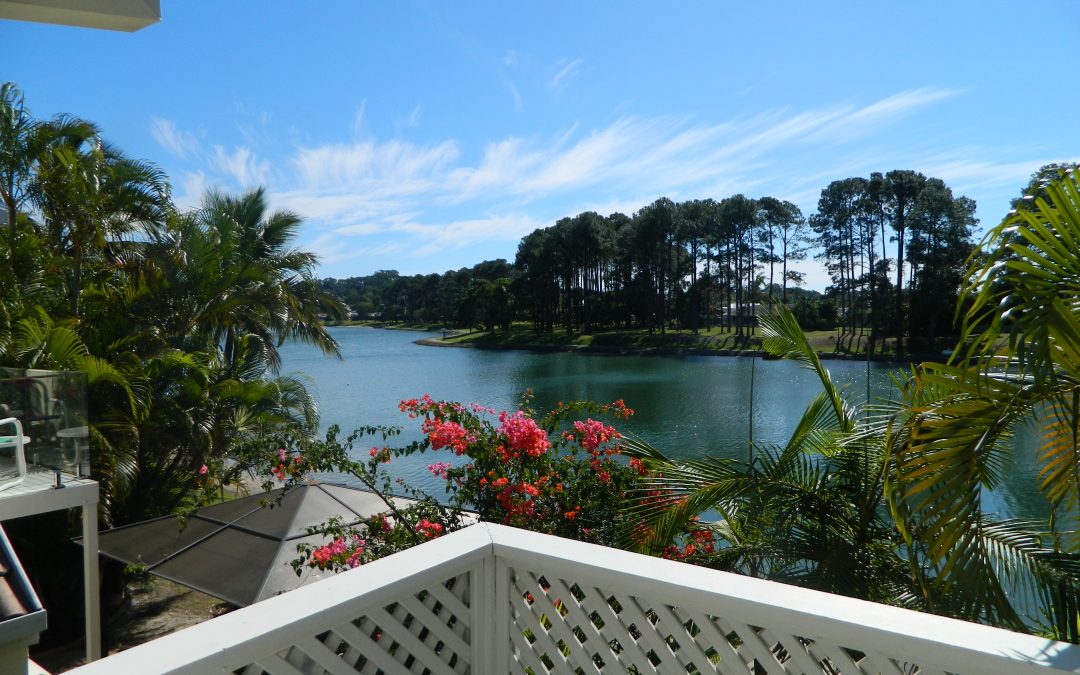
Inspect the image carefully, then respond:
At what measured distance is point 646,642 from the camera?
4.56 feet

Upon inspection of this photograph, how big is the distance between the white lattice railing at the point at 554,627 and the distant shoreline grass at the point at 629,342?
23.2 metres

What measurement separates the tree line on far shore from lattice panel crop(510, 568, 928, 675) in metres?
20.9

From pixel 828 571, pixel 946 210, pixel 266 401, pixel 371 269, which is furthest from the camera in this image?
pixel 371 269

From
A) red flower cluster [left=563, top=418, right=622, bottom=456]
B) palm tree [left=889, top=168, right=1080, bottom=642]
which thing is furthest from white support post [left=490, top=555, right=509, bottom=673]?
red flower cluster [left=563, top=418, right=622, bottom=456]

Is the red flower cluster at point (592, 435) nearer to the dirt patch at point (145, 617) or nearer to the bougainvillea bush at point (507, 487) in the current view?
the bougainvillea bush at point (507, 487)

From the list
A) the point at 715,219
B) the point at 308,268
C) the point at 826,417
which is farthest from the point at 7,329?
the point at 715,219

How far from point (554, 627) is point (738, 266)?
4349 centimetres

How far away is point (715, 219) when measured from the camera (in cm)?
4256

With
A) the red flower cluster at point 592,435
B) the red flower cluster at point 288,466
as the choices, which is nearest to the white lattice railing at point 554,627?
the red flower cluster at point 592,435

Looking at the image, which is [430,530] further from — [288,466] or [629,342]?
[629,342]

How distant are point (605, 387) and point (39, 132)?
19.2m

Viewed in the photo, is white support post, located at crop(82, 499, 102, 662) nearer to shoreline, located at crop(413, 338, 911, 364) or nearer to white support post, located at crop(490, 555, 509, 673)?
white support post, located at crop(490, 555, 509, 673)

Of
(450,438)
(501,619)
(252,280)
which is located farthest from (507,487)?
(252,280)

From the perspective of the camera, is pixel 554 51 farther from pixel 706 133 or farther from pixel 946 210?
pixel 946 210
